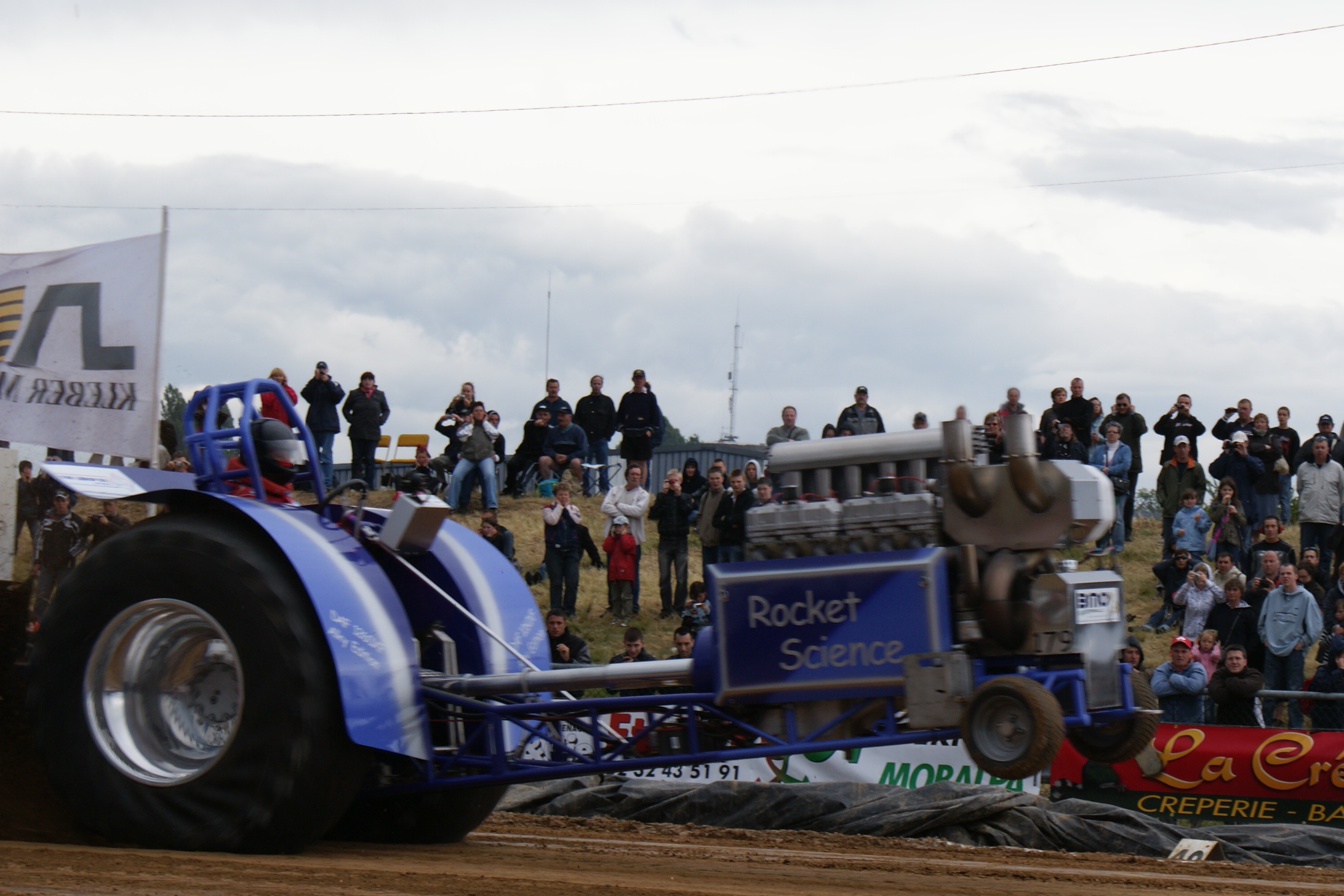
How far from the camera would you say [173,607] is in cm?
562

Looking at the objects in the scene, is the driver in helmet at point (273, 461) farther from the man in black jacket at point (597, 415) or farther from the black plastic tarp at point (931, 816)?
the man in black jacket at point (597, 415)

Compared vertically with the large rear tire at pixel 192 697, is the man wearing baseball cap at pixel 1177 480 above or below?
above

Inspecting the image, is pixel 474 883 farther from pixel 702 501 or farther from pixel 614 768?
pixel 702 501

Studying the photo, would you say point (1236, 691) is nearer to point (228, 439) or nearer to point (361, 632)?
point (361, 632)

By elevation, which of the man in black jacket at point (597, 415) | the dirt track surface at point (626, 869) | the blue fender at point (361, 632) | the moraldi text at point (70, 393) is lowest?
the dirt track surface at point (626, 869)

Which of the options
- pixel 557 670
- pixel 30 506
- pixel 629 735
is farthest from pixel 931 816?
pixel 30 506

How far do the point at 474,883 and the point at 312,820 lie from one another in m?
0.83

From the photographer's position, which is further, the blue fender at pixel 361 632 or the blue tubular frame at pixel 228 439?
the blue tubular frame at pixel 228 439

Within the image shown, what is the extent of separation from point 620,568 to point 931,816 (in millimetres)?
8345

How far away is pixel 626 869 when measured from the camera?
5672 mm

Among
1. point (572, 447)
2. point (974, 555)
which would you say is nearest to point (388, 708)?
point (974, 555)

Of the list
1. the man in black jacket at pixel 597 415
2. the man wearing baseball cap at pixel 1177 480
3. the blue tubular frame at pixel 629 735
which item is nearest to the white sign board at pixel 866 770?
the blue tubular frame at pixel 629 735

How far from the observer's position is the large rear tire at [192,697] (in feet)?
17.4

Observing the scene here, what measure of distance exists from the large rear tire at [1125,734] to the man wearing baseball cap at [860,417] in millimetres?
9557
